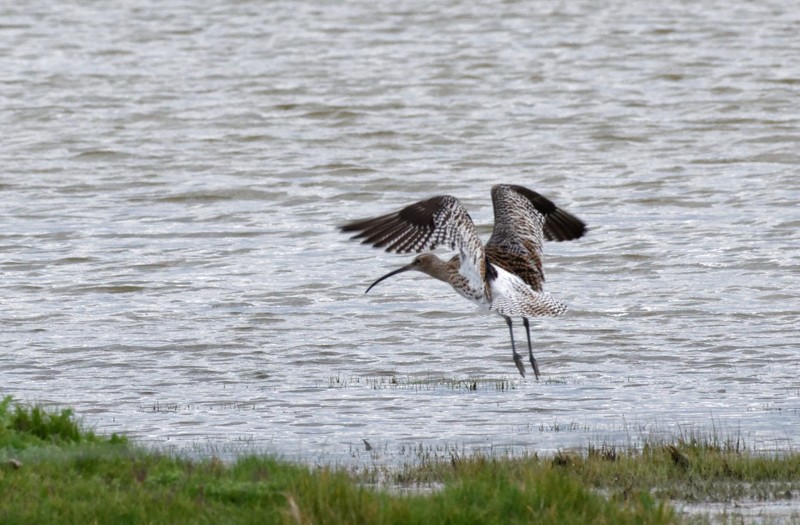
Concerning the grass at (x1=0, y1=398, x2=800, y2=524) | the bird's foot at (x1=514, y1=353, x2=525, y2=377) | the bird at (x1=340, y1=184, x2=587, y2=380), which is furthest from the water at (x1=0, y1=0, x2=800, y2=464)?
the grass at (x1=0, y1=398, x2=800, y2=524)

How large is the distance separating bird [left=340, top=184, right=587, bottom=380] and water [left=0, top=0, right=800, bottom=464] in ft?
2.17

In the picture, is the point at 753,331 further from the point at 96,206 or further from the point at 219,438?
the point at 96,206

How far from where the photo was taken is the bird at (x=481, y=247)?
36.2ft

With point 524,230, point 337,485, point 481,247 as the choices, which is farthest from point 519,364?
point 337,485

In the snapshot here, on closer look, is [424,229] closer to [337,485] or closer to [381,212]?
[337,485]

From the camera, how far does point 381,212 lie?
19.7 metres

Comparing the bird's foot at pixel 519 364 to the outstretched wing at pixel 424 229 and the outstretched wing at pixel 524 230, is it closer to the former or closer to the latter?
the outstretched wing at pixel 524 230

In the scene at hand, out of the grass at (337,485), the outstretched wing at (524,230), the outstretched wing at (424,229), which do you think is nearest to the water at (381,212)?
the outstretched wing at (524,230)

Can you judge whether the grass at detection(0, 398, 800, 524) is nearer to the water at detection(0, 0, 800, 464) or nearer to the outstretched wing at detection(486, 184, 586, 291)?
the water at detection(0, 0, 800, 464)

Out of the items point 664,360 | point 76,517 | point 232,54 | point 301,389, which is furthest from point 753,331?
point 232,54

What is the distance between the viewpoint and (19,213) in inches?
787

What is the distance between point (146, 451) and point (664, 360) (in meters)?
5.78

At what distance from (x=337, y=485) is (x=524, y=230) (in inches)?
238

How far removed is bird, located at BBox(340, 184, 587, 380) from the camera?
11.0m
